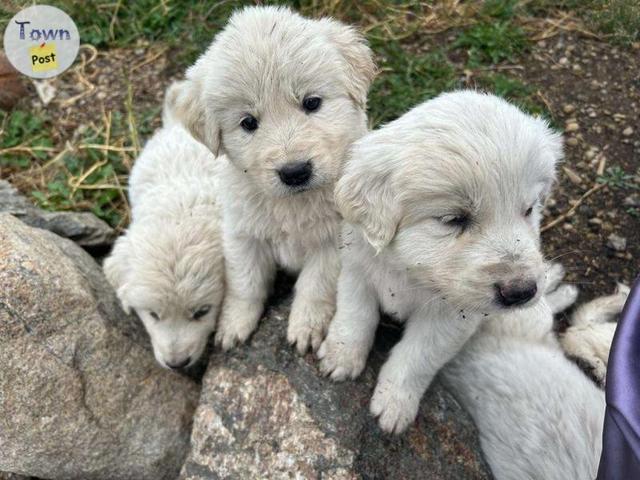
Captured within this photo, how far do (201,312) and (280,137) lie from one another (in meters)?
1.34

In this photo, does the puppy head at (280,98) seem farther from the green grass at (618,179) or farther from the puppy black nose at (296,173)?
the green grass at (618,179)

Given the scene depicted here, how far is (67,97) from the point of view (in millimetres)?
6500

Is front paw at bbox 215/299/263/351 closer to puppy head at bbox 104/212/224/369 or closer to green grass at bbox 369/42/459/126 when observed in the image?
puppy head at bbox 104/212/224/369

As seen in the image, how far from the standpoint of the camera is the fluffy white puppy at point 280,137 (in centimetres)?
339

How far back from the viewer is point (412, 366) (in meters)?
3.57

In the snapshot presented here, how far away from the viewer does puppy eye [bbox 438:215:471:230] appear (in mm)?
2746

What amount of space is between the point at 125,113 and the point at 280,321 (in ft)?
10.3

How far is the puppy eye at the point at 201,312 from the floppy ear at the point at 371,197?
1493 millimetres

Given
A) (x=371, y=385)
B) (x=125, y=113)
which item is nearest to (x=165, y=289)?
(x=371, y=385)

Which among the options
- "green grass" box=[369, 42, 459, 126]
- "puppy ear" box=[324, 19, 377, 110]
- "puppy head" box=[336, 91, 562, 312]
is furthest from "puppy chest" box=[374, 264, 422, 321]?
"green grass" box=[369, 42, 459, 126]

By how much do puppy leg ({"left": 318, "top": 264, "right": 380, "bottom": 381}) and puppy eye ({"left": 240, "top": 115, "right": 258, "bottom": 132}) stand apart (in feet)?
2.92

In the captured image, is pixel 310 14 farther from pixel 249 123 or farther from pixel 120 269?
pixel 120 269

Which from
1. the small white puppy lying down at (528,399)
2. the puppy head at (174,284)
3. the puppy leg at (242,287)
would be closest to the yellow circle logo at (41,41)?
the puppy head at (174,284)

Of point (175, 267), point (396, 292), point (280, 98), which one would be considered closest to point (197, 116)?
point (280, 98)
